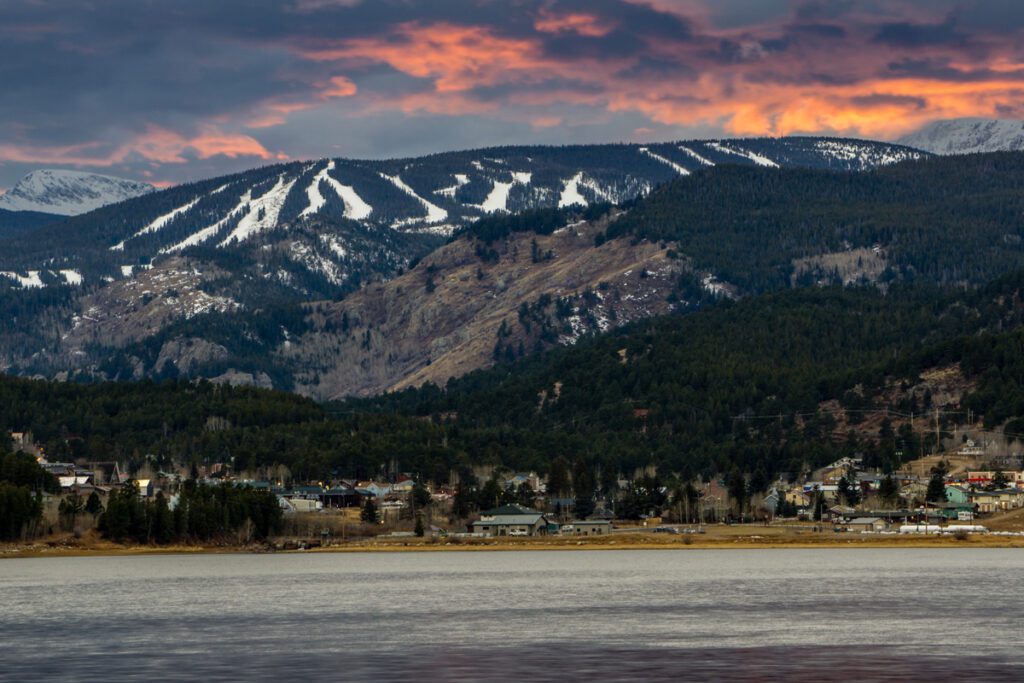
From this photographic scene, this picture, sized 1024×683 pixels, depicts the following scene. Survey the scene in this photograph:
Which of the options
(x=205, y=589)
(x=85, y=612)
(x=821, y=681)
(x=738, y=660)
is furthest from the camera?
(x=205, y=589)

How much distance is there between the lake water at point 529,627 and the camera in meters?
99.9

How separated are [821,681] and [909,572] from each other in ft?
327

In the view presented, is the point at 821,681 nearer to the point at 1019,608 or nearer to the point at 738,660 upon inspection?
the point at 738,660

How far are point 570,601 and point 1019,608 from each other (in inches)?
1504

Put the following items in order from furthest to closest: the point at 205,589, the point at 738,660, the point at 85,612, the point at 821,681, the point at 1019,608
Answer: the point at 205,589 < the point at 85,612 < the point at 1019,608 < the point at 738,660 < the point at 821,681

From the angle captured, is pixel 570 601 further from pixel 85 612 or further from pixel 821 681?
pixel 821 681

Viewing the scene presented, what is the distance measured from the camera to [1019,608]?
136 meters

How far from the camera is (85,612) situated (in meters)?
145

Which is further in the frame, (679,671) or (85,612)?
(85,612)

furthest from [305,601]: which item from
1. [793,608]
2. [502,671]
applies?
[502,671]

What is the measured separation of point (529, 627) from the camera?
12650 centimetres

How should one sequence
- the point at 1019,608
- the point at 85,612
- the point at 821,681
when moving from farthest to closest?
1. the point at 85,612
2. the point at 1019,608
3. the point at 821,681

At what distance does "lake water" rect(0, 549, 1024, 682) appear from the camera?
328 feet

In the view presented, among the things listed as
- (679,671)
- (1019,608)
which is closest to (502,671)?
(679,671)
